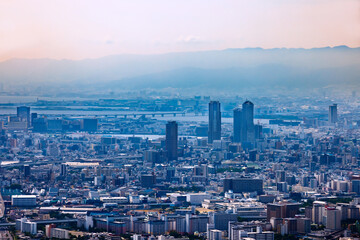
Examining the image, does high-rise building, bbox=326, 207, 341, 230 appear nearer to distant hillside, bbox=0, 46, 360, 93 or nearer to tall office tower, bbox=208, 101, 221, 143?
distant hillside, bbox=0, 46, 360, 93

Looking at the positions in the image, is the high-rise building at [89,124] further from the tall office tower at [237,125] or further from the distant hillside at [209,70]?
the tall office tower at [237,125]

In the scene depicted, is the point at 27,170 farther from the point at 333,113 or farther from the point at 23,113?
the point at 333,113

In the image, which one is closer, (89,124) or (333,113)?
(333,113)

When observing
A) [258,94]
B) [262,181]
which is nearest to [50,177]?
[262,181]

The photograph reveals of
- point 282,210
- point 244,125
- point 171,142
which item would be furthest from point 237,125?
point 282,210

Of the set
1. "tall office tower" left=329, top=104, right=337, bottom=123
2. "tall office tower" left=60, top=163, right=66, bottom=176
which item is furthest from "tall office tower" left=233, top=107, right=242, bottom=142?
"tall office tower" left=60, top=163, right=66, bottom=176

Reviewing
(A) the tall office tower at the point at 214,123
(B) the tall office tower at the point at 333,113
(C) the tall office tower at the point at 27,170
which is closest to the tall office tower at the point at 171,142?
(A) the tall office tower at the point at 214,123
